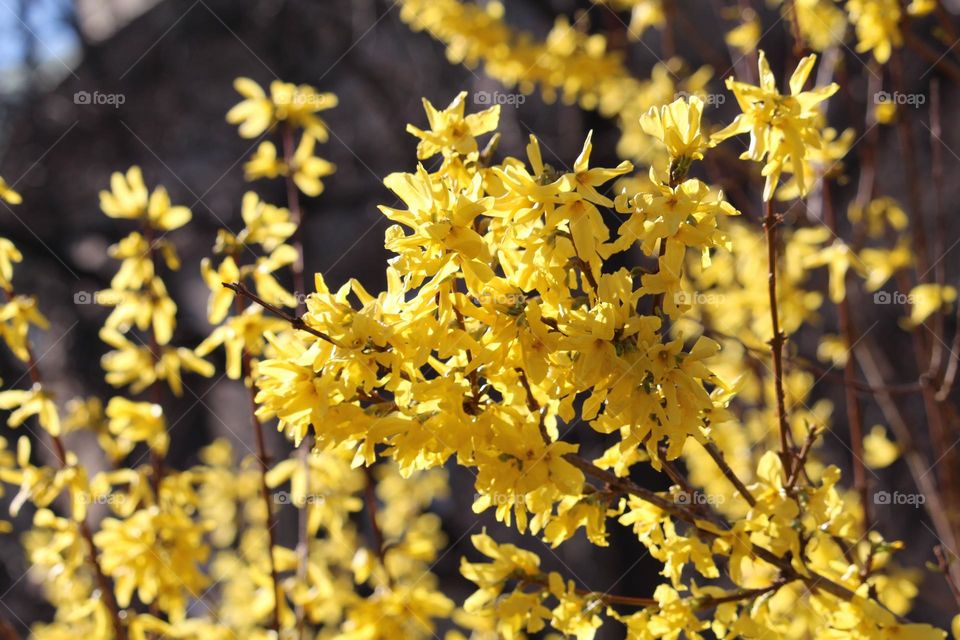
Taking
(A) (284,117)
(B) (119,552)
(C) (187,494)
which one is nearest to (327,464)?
(C) (187,494)

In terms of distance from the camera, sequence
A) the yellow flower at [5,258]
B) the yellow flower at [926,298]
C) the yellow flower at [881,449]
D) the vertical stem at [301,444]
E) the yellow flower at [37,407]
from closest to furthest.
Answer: the yellow flower at [5,258] < the yellow flower at [37,407] < the vertical stem at [301,444] < the yellow flower at [926,298] < the yellow flower at [881,449]

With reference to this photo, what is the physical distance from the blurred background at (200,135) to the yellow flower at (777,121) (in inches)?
187

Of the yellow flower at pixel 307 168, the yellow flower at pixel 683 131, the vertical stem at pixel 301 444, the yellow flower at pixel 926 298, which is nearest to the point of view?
the yellow flower at pixel 683 131

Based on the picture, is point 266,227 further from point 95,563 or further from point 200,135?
point 200,135

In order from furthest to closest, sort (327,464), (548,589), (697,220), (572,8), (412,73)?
(412,73)
(572,8)
(327,464)
(548,589)
(697,220)

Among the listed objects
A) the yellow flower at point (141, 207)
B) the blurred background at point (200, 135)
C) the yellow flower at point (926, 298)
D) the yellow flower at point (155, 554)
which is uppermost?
the yellow flower at point (926, 298)

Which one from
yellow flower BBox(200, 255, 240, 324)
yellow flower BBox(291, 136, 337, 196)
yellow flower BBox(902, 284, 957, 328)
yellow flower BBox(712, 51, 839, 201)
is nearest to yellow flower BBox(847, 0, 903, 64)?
yellow flower BBox(902, 284, 957, 328)

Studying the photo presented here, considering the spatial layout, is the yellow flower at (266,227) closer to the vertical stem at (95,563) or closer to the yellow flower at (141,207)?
the yellow flower at (141,207)

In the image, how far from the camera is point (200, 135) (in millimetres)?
7129

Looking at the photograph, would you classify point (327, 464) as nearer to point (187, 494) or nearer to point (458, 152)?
point (187, 494)

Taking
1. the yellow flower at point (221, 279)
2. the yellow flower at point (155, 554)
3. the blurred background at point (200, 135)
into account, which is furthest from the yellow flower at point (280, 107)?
the blurred background at point (200, 135)

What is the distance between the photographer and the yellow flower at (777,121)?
4.09 ft

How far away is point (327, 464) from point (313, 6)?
224 inches

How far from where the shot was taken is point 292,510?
6555 millimetres
